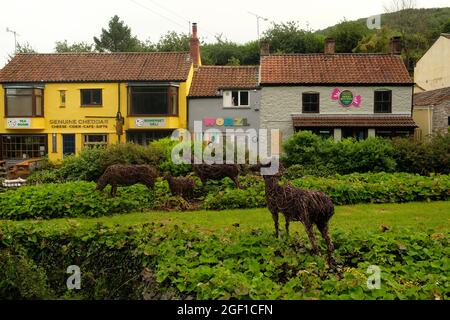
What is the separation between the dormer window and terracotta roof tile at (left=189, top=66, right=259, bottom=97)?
44cm

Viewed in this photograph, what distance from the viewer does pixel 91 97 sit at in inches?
1437

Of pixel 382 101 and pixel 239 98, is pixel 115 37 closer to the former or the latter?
pixel 239 98

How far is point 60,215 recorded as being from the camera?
51.7 ft

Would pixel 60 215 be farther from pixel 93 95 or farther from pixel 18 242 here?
pixel 93 95

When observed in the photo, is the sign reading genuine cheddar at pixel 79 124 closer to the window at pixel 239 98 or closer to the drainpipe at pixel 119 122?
the drainpipe at pixel 119 122

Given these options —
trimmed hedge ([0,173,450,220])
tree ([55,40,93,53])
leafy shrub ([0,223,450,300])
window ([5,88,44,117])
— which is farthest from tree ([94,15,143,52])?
leafy shrub ([0,223,450,300])

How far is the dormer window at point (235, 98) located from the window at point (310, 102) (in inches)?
171

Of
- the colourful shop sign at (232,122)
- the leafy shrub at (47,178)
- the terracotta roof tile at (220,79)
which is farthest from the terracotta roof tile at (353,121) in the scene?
the leafy shrub at (47,178)

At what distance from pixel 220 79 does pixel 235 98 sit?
2662mm

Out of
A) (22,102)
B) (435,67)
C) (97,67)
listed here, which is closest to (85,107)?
(97,67)

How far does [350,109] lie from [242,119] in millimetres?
7477

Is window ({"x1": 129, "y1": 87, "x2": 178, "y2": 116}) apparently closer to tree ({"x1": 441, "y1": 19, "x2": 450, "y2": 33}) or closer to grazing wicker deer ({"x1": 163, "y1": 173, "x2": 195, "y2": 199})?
grazing wicker deer ({"x1": 163, "y1": 173, "x2": 195, "y2": 199})

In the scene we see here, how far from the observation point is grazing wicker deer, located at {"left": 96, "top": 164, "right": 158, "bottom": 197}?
16562mm
